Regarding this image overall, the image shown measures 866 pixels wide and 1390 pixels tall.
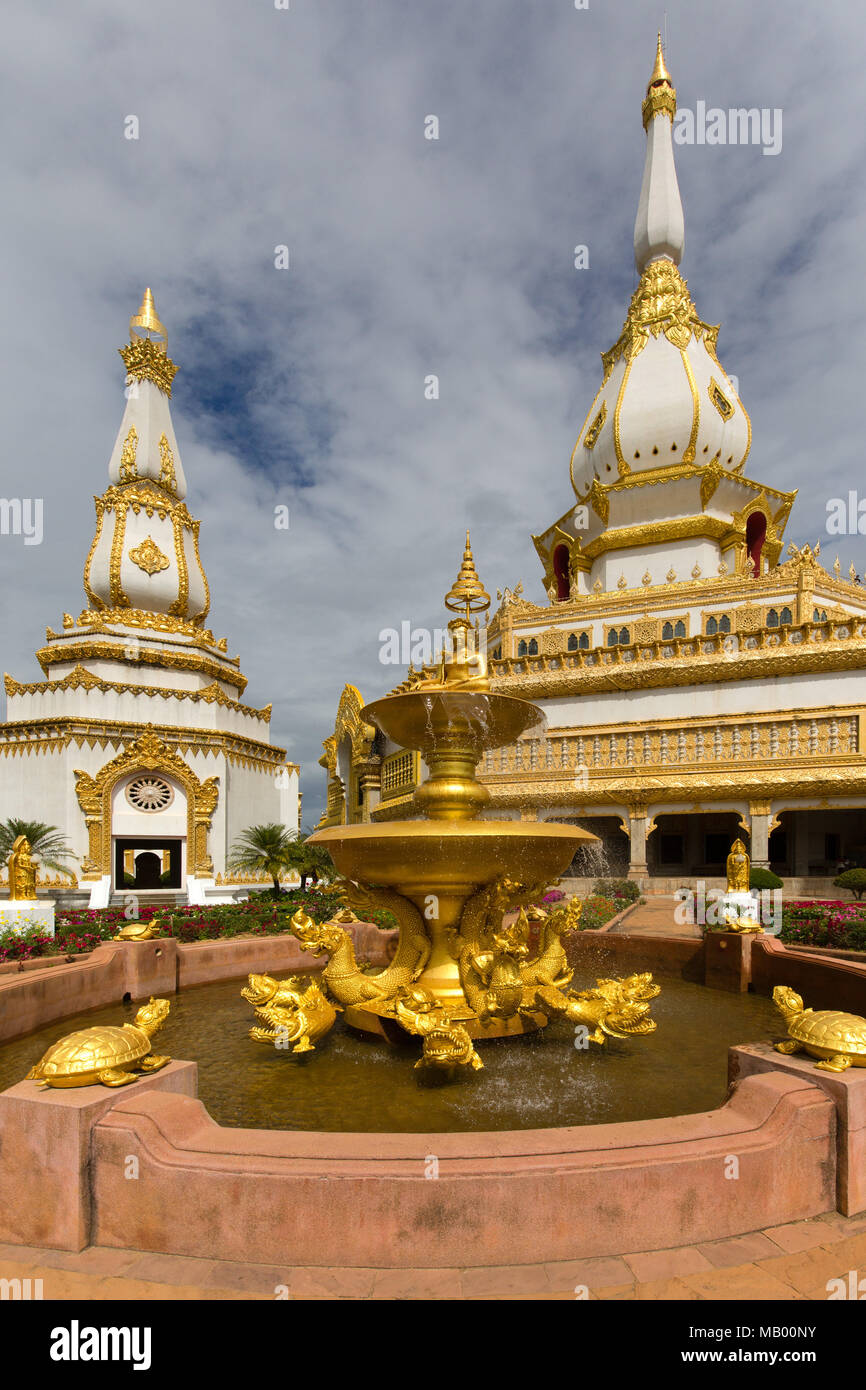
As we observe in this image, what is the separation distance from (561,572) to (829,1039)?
3963 cm

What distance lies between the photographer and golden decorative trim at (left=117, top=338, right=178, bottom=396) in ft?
114

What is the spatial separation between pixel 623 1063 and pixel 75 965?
7.34m

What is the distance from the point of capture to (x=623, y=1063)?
7.54 metres

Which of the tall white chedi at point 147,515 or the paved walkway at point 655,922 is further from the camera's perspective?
the tall white chedi at point 147,515

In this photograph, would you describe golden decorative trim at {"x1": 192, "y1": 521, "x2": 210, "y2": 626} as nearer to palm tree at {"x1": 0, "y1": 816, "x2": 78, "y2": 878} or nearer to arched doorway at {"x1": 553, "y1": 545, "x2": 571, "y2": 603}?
palm tree at {"x1": 0, "y1": 816, "x2": 78, "y2": 878}

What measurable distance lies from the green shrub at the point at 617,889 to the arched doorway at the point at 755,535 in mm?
20892

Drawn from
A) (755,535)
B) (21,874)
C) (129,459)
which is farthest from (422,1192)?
(755,535)

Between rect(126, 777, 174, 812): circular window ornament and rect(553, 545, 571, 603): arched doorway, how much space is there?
80.5 ft

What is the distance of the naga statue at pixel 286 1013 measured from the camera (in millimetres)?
7285

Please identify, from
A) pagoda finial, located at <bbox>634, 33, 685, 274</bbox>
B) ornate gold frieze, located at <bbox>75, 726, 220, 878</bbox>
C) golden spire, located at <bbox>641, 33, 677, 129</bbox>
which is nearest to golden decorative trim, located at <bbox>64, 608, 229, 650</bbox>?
ornate gold frieze, located at <bbox>75, 726, 220, 878</bbox>

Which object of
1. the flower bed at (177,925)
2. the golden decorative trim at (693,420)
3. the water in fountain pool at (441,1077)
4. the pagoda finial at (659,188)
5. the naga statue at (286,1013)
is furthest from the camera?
the pagoda finial at (659,188)

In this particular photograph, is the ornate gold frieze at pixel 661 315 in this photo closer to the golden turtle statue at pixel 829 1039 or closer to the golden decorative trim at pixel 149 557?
the golden decorative trim at pixel 149 557

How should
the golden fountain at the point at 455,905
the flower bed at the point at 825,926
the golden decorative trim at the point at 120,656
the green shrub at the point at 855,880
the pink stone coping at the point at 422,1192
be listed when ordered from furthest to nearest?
the golden decorative trim at the point at 120,656 → the green shrub at the point at 855,880 → the flower bed at the point at 825,926 → the golden fountain at the point at 455,905 → the pink stone coping at the point at 422,1192

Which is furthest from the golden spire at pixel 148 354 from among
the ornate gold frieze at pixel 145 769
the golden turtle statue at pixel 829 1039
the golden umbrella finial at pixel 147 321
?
the golden turtle statue at pixel 829 1039
